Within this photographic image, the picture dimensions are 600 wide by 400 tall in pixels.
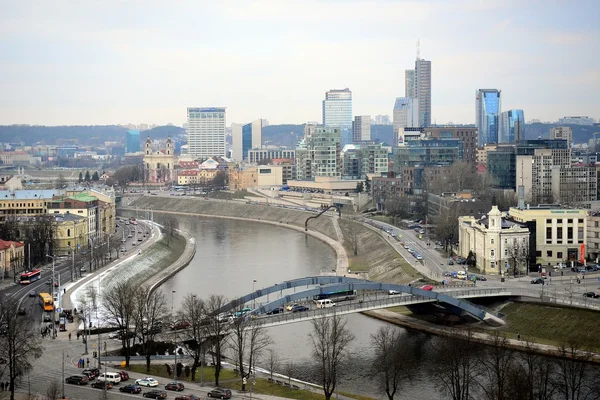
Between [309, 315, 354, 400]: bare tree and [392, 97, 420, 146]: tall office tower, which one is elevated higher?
[392, 97, 420, 146]: tall office tower

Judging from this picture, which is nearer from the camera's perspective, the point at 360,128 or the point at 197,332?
the point at 197,332

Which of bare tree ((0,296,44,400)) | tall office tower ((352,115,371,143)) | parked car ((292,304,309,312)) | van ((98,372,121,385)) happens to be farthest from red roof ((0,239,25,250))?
tall office tower ((352,115,371,143))

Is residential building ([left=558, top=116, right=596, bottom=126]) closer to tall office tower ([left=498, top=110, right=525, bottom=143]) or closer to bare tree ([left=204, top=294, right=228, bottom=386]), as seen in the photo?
tall office tower ([left=498, top=110, right=525, bottom=143])

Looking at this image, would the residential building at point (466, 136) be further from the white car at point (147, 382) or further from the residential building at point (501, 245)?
the white car at point (147, 382)

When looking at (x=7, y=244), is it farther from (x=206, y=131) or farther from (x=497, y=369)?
(x=206, y=131)

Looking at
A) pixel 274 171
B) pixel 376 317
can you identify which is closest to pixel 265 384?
pixel 376 317

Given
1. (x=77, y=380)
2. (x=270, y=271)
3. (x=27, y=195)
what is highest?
(x=27, y=195)

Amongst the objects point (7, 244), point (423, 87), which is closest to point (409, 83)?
point (423, 87)
